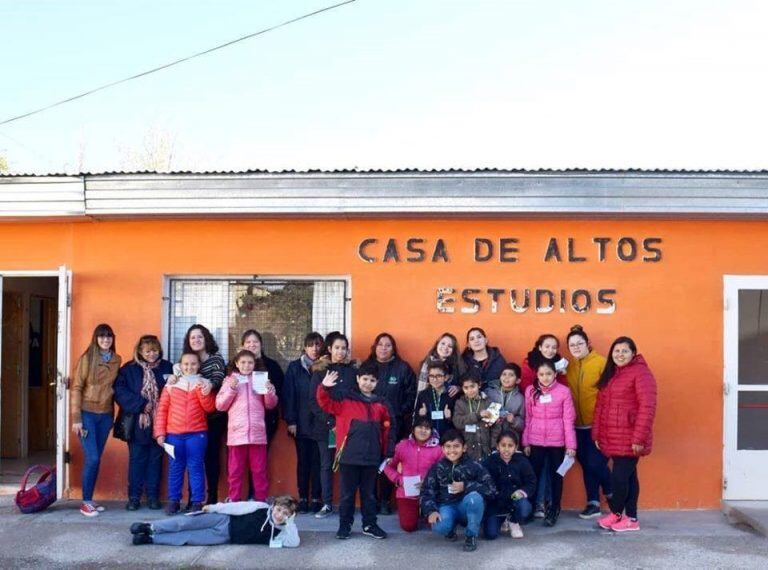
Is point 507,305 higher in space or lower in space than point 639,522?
higher

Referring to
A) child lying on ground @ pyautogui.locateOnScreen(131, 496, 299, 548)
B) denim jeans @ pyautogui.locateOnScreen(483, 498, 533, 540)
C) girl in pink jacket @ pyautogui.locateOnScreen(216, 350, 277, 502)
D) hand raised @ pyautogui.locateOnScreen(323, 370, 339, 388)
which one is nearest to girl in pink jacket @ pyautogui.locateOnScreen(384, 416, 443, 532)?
denim jeans @ pyautogui.locateOnScreen(483, 498, 533, 540)

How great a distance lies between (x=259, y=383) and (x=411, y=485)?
67.1 inches

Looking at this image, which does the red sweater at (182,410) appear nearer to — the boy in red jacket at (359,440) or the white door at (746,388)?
the boy in red jacket at (359,440)

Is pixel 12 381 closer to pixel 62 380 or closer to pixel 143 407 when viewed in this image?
pixel 62 380

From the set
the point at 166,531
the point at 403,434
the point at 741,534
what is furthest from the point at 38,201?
the point at 741,534

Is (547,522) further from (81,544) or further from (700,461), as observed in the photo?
(81,544)

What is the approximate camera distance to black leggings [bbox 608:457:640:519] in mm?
7184

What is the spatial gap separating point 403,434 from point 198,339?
2162mm

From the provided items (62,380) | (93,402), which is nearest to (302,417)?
(93,402)

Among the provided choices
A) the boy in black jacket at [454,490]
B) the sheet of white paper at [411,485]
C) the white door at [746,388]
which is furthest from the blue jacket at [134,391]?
the white door at [746,388]

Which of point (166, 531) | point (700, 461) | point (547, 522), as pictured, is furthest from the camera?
point (700, 461)

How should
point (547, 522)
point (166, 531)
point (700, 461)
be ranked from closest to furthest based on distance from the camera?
point (166, 531) < point (547, 522) < point (700, 461)

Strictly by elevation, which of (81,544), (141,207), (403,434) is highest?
(141,207)

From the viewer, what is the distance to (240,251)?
8.47m
